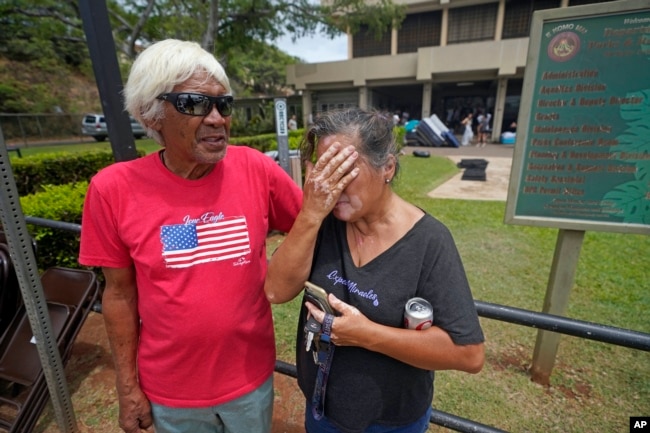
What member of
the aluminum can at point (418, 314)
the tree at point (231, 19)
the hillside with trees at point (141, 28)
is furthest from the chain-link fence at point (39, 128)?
the aluminum can at point (418, 314)

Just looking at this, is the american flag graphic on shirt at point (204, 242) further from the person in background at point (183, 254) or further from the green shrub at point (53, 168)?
the green shrub at point (53, 168)

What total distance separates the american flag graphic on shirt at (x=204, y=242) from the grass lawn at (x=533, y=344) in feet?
2.25

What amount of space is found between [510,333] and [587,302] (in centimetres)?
113

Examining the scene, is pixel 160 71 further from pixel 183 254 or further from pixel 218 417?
pixel 218 417

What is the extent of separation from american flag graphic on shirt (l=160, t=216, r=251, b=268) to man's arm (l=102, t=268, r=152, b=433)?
23 cm

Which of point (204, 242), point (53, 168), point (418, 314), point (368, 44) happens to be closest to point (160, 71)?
point (204, 242)

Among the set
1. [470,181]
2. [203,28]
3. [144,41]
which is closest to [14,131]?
[144,41]

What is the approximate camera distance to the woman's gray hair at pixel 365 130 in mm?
1095

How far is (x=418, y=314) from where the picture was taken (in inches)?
41.3

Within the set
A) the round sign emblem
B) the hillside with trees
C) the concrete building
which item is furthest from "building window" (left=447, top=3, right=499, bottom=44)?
the round sign emblem

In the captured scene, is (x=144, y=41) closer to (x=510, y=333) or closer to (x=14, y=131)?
(x=14, y=131)

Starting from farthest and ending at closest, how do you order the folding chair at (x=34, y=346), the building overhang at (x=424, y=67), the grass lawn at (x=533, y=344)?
the building overhang at (x=424, y=67) → the grass lawn at (x=533, y=344) → the folding chair at (x=34, y=346)

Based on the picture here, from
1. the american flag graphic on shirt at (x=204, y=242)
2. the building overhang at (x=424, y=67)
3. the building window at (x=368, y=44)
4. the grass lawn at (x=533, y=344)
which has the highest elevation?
the building window at (x=368, y=44)

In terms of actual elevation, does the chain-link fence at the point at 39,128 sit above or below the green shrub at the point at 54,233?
above
